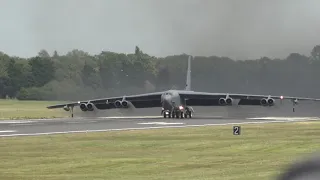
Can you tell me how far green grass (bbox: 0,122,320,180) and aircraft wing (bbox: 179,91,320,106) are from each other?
35897 millimetres

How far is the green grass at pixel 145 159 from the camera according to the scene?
12.8 metres

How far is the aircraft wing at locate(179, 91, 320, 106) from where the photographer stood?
5912 centimetres

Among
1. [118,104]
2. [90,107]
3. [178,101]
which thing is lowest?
[90,107]

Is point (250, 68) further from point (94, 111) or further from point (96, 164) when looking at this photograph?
point (96, 164)

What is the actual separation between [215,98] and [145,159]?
47921 millimetres

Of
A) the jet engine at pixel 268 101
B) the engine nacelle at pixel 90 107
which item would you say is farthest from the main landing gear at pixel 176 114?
the jet engine at pixel 268 101

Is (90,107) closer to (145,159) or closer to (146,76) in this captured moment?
(146,76)

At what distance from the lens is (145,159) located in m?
16.5

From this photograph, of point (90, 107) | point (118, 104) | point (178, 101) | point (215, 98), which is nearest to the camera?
point (178, 101)

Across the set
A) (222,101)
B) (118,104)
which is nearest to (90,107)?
(118,104)

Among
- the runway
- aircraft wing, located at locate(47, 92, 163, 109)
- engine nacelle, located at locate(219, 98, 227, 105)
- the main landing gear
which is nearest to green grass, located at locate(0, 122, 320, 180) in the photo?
the runway

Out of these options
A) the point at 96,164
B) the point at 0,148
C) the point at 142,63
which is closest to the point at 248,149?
the point at 96,164

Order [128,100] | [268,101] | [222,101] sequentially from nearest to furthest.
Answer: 1. [268,101]
2. [222,101]
3. [128,100]

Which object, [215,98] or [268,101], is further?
[215,98]
